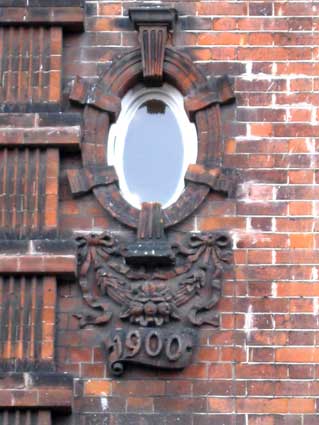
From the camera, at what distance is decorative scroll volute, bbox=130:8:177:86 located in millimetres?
16219

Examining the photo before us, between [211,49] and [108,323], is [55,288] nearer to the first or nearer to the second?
[108,323]

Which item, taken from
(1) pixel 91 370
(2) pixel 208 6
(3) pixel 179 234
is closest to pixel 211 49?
(2) pixel 208 6

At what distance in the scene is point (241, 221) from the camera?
15.9 metres

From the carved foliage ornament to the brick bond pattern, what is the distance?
9 centimetres

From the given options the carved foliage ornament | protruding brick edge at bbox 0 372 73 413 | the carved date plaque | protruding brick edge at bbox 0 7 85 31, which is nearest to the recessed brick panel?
protruding brick edge at bbox 0 7 85 31

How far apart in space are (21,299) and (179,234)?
1231 millimetres

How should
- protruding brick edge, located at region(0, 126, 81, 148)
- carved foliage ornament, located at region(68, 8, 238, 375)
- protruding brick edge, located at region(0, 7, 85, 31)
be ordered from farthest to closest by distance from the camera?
protruding brick edge, located at region(0, 7, 85, 31) < protruding brick edge, located at region(0, 126, 81, 148) < carved foliage ornament, located at region(68, 8, 238, 375)

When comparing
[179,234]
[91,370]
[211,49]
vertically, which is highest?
[211,49]

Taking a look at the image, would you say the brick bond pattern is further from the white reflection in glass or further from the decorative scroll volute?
the white reflection in glass

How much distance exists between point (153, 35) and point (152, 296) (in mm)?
1994

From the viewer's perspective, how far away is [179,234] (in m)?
15.9

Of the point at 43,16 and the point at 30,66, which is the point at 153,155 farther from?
the point at 43,16

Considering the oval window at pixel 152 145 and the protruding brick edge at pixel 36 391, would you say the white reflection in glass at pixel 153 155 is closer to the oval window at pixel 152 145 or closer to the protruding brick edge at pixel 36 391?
the oval window at pixel 152 145

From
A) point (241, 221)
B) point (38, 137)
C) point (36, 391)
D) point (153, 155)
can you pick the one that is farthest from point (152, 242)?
point (36, 391)
